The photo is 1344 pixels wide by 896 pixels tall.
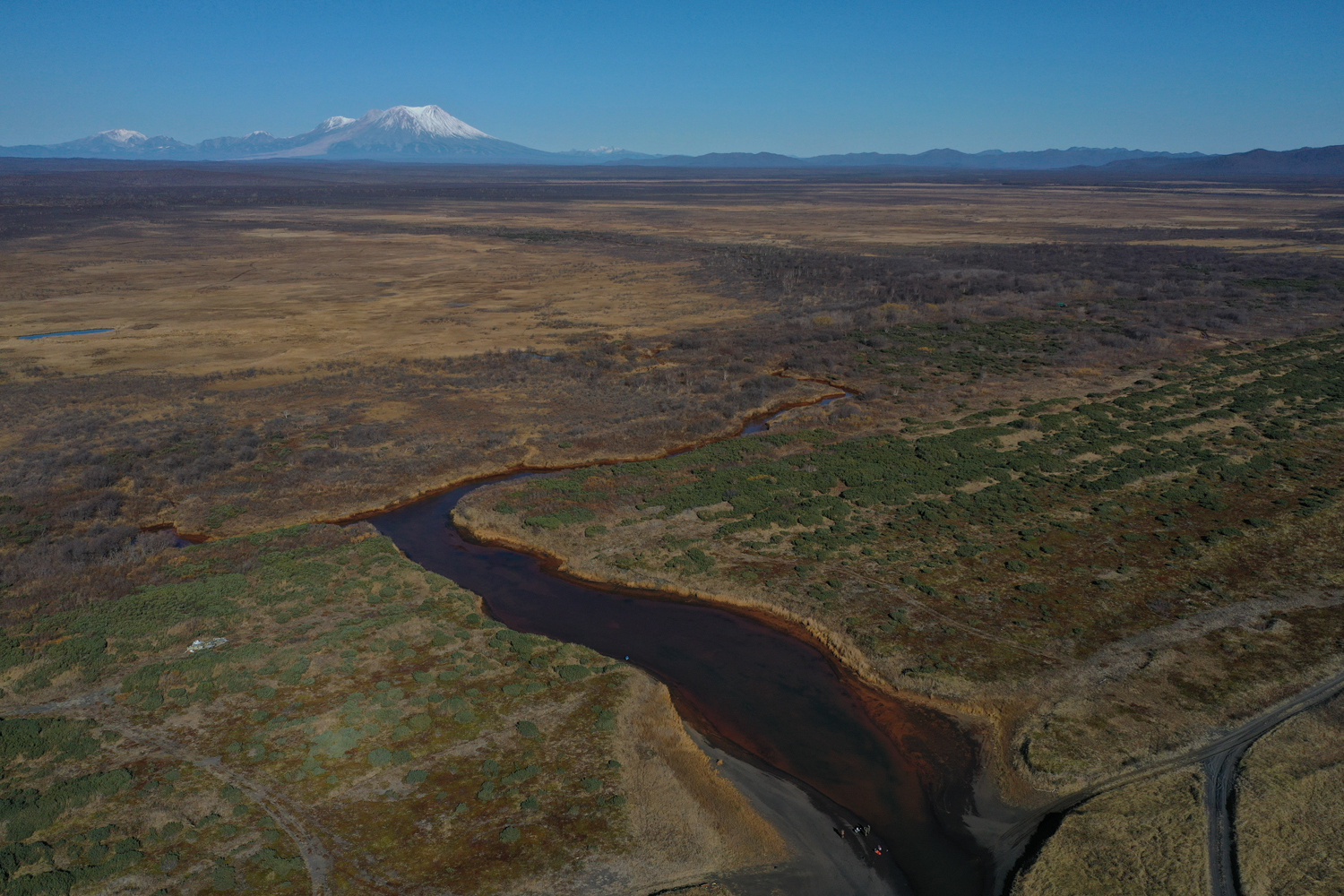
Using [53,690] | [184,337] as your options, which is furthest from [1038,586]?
[184,337]

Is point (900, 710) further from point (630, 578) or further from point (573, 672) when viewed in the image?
point (630, 578)

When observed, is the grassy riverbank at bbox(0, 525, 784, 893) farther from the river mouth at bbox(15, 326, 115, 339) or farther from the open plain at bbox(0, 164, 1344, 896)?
the river mouth at bbox(15, 326, 115, 339)

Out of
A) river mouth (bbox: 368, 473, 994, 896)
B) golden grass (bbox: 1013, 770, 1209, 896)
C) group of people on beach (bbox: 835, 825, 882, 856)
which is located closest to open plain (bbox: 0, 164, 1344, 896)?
golden grass (bbox: 1013, 770, 1209, 896)

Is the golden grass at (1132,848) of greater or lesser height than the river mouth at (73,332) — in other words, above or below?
below

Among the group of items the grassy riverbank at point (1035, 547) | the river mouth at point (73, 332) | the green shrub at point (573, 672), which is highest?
the river mouth at point (73, 332)

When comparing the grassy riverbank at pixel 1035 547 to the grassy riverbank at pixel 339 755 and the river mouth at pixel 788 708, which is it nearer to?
the river mouth at pixel 788 708

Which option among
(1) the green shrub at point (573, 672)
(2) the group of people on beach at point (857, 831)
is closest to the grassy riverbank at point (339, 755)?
(1) the green shrub at point (573, 672)

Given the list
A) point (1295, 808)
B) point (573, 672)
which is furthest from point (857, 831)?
point (1295, 808)
